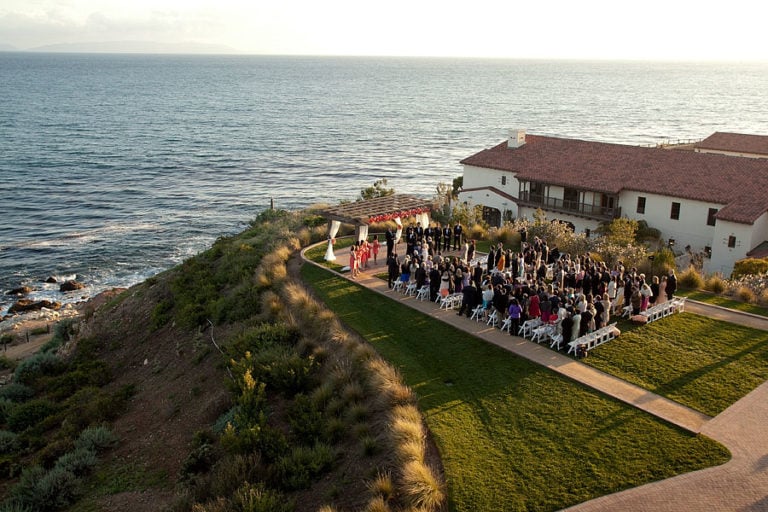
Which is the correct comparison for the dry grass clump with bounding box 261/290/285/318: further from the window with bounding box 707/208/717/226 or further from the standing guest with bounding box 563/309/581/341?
the window with bounding box 707/208/717/226

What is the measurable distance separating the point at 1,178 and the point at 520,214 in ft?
186

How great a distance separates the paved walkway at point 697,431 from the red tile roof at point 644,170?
1735cm

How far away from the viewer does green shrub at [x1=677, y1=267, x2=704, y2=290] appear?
23484 mm

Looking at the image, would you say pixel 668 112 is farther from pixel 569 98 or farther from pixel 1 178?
pixel 1 178

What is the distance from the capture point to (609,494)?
12.0 m

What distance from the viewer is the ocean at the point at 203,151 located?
49.7m

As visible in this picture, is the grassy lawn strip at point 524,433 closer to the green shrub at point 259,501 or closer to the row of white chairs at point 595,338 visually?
the row of white chairs at point 595,338

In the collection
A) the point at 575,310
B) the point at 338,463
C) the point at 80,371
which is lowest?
the point at 80,371

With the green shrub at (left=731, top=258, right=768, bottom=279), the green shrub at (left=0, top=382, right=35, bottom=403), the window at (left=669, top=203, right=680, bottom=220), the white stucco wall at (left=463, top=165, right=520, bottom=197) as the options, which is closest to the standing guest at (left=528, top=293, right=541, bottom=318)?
the green shrub at (left=731, top=258, right=768, bottom=279)

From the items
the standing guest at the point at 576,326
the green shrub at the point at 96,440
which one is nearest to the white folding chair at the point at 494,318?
the standing guest at the point at 576,326

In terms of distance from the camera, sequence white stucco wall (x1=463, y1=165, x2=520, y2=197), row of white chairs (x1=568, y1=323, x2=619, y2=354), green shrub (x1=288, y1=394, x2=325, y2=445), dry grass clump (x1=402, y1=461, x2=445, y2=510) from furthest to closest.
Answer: white stucco wall (x1=463, y1=165, x2=520, y2=197), row of white chairs (x1=568, y1=323, x2=619, y2=354), green shrub (x1=288, y1=394, x2=325, y2=445), dry grass clump (x1=402, y1=461, x2=445, y2=510)

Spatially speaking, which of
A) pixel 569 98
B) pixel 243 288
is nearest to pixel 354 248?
pixel 243 288

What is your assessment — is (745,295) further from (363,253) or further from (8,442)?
(8,442)

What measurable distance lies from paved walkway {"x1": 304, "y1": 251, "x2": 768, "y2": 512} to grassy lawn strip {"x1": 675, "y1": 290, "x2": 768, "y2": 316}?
3.25ft
